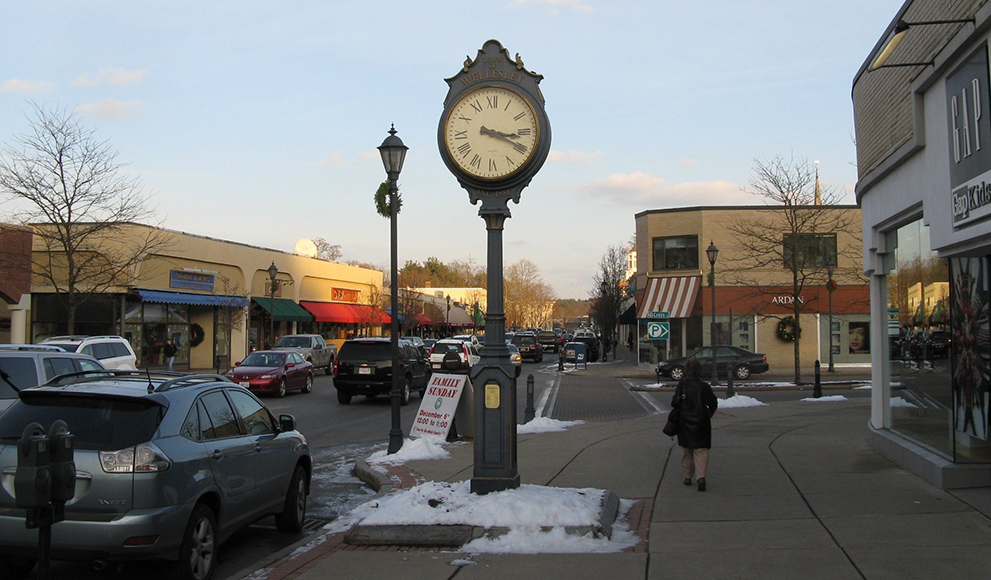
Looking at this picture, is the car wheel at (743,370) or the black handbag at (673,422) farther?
the car wheel at (743,370)

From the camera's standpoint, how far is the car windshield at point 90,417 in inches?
243

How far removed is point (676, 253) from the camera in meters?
42.0

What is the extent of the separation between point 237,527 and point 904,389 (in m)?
8.74

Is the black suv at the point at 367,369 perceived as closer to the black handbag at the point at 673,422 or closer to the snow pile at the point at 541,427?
the snow pile at the point at 541,427

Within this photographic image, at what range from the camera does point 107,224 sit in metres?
29.3

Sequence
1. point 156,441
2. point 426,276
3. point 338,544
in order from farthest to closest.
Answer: point 426,276
point 338,544
point 156,441

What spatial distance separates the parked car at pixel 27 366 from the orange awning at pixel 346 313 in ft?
133

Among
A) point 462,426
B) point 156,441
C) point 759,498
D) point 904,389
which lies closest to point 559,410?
point 462,426

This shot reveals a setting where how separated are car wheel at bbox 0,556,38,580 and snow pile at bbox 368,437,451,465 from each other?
19.1 ft

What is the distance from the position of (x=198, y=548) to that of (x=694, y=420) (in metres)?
5.71

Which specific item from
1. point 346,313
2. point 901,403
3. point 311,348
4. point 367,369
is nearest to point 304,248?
point 346,313

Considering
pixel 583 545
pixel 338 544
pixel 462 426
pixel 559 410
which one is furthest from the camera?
pixel 559 410

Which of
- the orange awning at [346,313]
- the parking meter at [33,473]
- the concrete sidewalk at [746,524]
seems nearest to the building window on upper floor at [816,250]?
the concrete sidewalk at [746,524]

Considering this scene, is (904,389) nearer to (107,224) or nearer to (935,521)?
(935,521)
